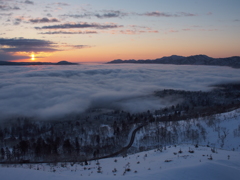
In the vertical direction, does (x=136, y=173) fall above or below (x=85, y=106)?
above

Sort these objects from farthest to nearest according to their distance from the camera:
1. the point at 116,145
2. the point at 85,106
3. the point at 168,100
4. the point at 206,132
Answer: the point at 168,100 → the point at 85,106 → the point at 116,145 → the point at 206,132

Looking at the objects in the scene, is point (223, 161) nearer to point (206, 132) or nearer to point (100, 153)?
point (206, 132)

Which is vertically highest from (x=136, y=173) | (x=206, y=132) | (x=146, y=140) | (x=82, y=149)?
(x=136, y=173)

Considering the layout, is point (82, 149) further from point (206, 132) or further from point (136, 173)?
point (136, 173)

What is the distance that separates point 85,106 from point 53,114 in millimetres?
25260

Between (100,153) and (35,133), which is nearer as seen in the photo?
(100,153)

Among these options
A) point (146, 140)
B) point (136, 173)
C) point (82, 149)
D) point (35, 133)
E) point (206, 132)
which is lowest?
point (35, 133)

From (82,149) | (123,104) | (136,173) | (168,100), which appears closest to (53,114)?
(123,104)

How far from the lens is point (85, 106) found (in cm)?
12888

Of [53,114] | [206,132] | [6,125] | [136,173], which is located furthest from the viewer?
[53,114]

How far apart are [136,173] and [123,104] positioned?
4748 inches

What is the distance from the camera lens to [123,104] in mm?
136250

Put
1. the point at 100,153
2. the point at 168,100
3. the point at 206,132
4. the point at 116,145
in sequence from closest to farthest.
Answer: the point at 206,132 < the point at 100,153 < the point at 116,145 < the point at 168,100

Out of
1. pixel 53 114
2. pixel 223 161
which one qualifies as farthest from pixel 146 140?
pixel 53 114
